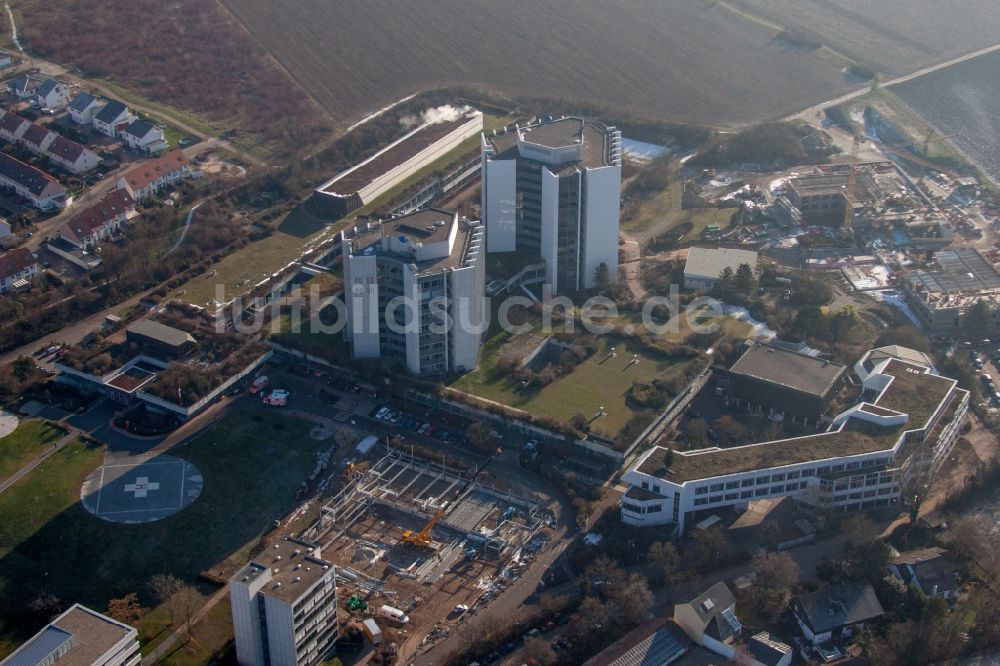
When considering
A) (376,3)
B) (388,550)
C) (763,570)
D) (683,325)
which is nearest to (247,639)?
(388,550)

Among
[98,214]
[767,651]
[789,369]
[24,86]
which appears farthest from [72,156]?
[767,651]

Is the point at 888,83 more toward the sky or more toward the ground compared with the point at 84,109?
more toward the sky

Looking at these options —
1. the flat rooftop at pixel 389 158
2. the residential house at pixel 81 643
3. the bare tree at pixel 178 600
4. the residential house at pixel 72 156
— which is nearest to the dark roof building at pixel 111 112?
the residential house at pixel 72 156

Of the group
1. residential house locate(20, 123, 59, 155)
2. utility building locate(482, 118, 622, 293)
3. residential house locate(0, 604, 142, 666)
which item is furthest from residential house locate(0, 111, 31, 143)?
residential house locate(0, 604, 142, 666)

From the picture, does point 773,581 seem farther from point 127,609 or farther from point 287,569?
point 127,609

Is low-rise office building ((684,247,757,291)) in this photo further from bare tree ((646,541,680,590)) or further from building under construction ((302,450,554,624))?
bare tree ((646,541,680,590))

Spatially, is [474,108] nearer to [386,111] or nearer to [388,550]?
[386,111]

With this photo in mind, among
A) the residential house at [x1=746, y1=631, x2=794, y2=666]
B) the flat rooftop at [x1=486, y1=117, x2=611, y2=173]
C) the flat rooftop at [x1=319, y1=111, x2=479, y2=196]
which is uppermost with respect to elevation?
the flat rooftop at [x1=486, y1=117, x2=611, y2=173]

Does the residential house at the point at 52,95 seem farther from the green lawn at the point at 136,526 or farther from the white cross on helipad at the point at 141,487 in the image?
the white cross on helipad at the point at 141,487
